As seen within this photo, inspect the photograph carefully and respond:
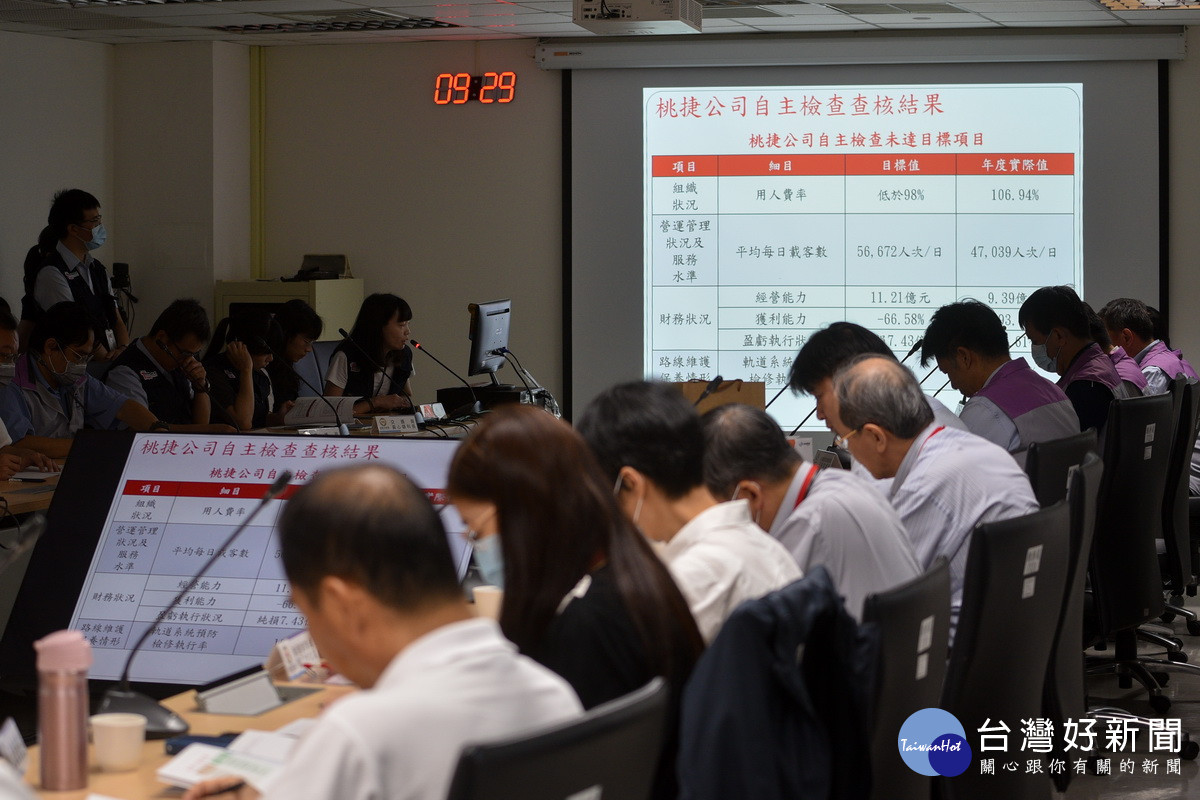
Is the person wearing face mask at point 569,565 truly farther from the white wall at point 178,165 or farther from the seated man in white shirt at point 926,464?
the white wall at point 178,165

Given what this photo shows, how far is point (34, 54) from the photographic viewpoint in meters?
6.95

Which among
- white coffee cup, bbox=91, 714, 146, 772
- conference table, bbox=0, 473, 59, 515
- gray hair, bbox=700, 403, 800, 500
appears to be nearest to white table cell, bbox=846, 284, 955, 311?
conference table, bbox=0, 473, 59, 515

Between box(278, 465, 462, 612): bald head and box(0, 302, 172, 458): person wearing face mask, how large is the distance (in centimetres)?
333

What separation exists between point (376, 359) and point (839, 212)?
2746 mm

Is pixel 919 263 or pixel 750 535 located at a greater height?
pixel 919 263

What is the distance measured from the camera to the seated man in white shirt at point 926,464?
2822 mm

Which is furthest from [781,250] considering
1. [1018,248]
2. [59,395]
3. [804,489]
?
[804,489]

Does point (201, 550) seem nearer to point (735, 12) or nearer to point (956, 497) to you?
point (956, 497)

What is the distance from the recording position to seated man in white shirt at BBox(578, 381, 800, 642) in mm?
1921

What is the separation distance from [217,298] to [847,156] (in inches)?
142

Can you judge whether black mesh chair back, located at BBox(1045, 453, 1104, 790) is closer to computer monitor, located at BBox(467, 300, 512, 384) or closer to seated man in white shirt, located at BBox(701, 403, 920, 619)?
seated man in white shirt, located at BBox(701, 403, 920, 619)

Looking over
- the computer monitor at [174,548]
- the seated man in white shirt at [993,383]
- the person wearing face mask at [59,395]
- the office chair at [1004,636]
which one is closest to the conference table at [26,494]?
the person wearing face mask at [59,395]

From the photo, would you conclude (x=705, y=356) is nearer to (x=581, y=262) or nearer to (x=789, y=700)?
(x=581, y=262)

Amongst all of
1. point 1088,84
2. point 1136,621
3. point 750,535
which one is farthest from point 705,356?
point 750,535
